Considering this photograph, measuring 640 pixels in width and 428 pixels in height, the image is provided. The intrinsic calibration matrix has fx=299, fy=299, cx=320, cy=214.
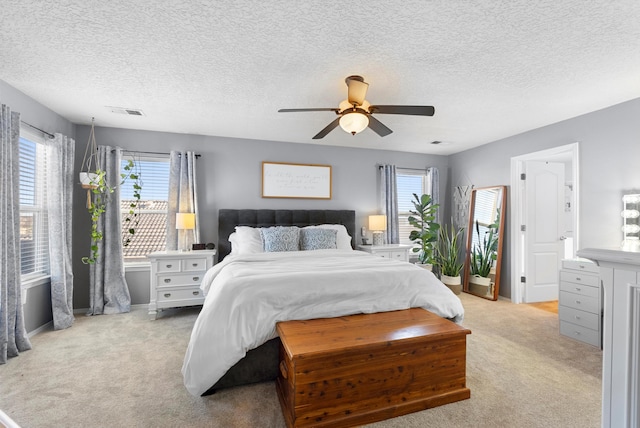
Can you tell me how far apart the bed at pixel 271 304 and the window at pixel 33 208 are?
2.32 m

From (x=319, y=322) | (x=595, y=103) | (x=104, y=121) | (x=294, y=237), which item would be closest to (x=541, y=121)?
(x=595, y=103)

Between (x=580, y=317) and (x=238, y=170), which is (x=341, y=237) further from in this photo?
(x=580, y=317)

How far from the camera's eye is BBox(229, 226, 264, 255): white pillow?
3857 millimetres

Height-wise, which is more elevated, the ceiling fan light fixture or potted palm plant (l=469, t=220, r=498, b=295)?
the ceiling fan light fixture

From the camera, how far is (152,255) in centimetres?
368

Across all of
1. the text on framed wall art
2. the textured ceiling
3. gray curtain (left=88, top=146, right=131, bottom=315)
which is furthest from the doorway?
gray curtain (left=88, top=146, right=131, bottom=315)

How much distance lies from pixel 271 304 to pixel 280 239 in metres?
1.69

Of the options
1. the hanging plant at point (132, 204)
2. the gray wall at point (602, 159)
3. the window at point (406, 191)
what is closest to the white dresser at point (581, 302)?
the gray wall at point (602, 159)

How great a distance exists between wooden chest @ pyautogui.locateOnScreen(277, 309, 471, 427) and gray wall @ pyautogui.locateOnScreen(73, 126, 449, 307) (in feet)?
9.23

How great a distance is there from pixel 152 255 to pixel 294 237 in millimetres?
1760

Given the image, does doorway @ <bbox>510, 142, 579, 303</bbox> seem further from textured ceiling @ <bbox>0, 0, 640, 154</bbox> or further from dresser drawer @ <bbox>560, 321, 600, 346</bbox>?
dresser drawer @ <bbox>560, 321, 600, 346</bbox>

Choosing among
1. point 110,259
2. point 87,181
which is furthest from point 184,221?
point 87,181

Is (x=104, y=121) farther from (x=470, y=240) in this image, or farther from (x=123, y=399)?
(x=470, y=240)

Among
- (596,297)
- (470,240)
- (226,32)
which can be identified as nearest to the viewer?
(226,32)
